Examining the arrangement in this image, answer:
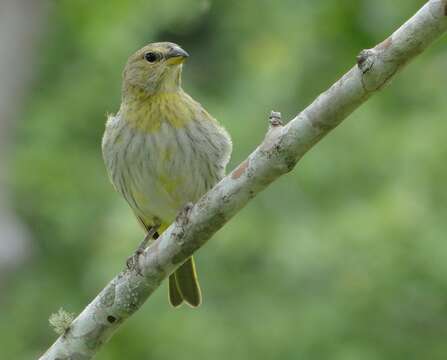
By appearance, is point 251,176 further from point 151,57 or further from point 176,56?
point 151,57

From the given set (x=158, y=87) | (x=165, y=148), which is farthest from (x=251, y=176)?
(x=158, y=87)

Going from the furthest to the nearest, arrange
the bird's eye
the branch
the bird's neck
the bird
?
the bird's eye
the bird's neck
the bird
the branch

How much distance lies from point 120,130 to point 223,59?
6821mm

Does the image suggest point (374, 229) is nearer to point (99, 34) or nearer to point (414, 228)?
point (414, 228)

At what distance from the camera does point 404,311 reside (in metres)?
7.86

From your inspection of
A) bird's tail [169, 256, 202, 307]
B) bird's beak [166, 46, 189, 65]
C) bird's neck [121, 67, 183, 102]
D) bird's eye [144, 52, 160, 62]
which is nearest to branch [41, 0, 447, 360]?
bird's tail [169, 256, 202, 307]

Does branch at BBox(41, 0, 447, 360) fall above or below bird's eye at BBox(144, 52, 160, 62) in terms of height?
below

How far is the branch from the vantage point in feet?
11.1

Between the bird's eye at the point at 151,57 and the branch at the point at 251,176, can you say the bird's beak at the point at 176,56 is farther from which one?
the branch at the point at 251,176

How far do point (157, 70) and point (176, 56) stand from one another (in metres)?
0.12

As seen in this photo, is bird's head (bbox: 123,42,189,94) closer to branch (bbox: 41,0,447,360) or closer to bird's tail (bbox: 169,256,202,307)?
bird's tail (bbox: 169,256,202,307)

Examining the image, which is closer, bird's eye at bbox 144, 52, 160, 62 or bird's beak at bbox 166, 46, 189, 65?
bird's beak at bbox 166, 46, 189, 65

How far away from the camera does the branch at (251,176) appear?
339 centimetres

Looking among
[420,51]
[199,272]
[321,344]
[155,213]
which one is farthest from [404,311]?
[420,51]
